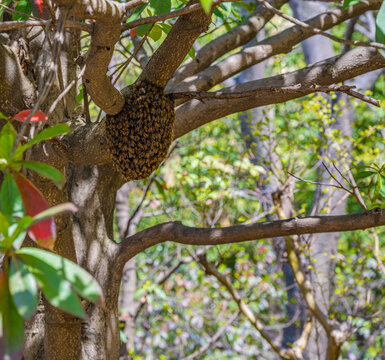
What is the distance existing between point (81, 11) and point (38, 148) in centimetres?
85

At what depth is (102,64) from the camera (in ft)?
4.57

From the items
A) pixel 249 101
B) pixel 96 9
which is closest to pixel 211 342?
pixel 249 101

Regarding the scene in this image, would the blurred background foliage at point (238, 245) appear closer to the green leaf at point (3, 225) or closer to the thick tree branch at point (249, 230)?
the thick tree branch at point (249, 230)

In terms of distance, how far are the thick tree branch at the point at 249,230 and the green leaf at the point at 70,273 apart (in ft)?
4.23

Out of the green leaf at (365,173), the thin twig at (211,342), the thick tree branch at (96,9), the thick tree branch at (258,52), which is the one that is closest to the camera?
the thick tree branch at (96,9)

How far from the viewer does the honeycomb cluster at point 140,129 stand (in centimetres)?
168

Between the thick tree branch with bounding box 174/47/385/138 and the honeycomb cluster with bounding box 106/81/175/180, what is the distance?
410 millimetres

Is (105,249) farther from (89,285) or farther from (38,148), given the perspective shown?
(89,285)

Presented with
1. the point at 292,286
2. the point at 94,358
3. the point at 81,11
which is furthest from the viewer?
the point at 292,286

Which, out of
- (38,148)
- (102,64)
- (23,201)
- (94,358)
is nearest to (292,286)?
(94,358)

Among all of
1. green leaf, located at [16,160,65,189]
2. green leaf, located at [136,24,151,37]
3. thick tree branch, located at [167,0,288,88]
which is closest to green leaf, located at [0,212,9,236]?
green leaf, located at [16,160,65,189]

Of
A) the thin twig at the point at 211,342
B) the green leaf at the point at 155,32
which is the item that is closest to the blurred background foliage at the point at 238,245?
the thin twig at the point at 211,342

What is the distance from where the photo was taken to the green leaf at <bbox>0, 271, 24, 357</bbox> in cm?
71

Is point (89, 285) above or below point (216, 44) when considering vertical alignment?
below
